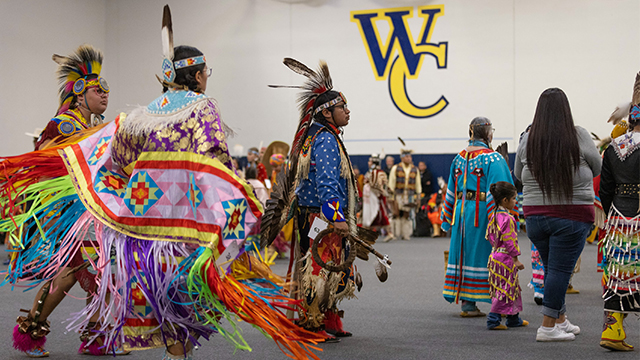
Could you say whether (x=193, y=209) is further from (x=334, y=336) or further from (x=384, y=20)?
(x=384, y=20)

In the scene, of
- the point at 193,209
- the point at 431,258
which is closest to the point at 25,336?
the point at 193,209

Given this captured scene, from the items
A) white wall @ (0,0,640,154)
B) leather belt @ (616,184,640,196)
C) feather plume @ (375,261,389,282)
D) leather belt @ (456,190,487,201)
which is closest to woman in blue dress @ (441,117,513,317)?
leather belt @ (456,190,487,201)

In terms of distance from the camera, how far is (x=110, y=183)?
2090 millimetres

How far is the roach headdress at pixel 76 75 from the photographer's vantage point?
2.87 meters

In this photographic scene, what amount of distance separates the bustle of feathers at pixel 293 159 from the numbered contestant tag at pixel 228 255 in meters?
1.01

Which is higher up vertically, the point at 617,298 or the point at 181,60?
the point at 181,60

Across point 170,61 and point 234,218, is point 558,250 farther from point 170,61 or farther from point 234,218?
point 170,61

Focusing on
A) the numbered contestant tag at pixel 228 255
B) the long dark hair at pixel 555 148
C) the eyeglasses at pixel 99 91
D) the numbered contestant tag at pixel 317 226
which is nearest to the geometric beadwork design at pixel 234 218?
the numbered contestant tag at pixel 228 255

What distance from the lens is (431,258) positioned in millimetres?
6641

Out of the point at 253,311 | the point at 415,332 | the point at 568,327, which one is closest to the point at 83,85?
the point at 253,311

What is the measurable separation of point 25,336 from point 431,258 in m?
4.75

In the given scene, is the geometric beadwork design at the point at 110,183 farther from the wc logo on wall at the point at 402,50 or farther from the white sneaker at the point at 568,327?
the wc logo on wall at the point at 402,50

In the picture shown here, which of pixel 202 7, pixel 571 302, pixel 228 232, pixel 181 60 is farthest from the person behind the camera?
pixel 202 7

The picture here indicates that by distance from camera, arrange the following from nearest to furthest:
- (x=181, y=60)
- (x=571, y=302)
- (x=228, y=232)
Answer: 1. (x=228, y=232)
2. (x=181, y=60)
3. (x=571, y=302)
